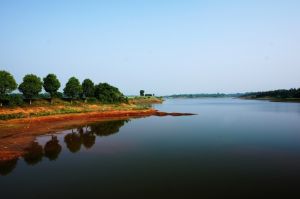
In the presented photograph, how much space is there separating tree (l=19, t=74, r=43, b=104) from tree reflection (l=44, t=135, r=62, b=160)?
38.6 m

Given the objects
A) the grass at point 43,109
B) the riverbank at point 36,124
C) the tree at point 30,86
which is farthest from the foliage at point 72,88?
the tree at point 30,86

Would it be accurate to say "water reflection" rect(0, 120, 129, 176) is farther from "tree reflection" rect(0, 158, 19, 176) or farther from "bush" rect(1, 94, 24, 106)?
"bush" rect(1, 94, 24, 106)

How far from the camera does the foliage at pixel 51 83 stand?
257ft

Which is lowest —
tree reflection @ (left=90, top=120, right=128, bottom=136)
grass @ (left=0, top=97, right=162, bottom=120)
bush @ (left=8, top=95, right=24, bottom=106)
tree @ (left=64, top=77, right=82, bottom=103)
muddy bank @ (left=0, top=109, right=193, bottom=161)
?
tree reflection @ (left=90, top=120, right=128, bottom=136)

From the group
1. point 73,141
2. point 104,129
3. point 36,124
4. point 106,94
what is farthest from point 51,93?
point 73,141

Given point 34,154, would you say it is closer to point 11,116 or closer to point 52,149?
point 52,149

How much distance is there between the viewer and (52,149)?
30.6 meters

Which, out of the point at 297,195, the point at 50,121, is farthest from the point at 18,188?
the point at 50,121

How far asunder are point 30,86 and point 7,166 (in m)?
51.7

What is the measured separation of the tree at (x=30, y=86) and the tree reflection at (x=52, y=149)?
38602 mm

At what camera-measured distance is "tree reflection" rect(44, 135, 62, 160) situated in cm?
2750

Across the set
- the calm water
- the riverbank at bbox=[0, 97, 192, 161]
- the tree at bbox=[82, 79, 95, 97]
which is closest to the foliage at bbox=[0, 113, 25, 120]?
the riverbank at bbox=[0, 97, 192, 161]

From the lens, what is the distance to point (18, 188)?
1798 centimetres

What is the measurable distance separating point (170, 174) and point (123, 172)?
3898 mm
